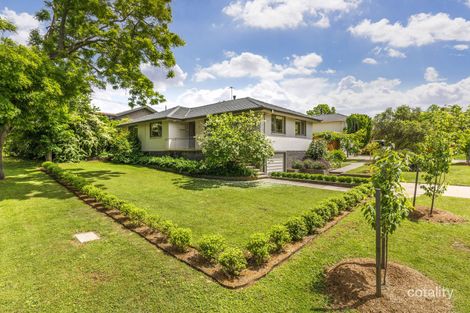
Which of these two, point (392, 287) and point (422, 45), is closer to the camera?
point (392, 287)

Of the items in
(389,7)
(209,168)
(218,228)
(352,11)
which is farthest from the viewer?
(209,168)

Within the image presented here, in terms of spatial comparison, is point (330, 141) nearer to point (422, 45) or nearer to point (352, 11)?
point (422, 45)

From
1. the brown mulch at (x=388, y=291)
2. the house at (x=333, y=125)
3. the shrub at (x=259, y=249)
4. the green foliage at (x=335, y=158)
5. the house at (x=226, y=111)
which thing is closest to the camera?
the brown mulch at (x=388, y=291)

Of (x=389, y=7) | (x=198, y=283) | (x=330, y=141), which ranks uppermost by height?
(x=389, y=7)

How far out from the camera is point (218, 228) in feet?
19.2

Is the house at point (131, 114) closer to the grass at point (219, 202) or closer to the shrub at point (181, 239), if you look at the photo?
the grass at point (219, 202)

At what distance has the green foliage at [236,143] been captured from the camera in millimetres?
12930

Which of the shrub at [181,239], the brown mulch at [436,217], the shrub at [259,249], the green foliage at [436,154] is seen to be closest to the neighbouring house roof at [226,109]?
the green foliage at [436,154]

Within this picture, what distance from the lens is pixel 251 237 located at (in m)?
4.27

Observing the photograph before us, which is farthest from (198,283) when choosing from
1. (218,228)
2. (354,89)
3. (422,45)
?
(354,89)

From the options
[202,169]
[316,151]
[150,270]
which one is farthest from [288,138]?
[150,270]

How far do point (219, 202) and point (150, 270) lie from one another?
473 cm

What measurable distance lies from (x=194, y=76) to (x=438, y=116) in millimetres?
15484

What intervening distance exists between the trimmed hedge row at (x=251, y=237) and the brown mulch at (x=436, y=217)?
1.72 meters
